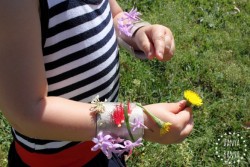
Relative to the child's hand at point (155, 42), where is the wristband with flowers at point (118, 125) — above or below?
below

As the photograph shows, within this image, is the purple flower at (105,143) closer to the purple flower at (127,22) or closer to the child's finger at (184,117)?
the child's finger at (184,117)

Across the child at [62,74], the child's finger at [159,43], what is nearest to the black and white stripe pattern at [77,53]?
the child at [62,74]

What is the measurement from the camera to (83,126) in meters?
0.93

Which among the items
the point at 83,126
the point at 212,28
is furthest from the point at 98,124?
the point at 212,28

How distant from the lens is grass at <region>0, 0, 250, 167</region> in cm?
221

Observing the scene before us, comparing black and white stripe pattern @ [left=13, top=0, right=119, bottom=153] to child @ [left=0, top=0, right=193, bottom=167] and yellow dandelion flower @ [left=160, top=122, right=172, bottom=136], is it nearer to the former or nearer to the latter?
child @ [left=0, top=0, right=193, bottom=167]

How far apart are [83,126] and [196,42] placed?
2.23 meters

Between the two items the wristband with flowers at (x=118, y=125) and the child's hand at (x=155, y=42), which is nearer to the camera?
the wristband with flowers at (x=118, y=125)

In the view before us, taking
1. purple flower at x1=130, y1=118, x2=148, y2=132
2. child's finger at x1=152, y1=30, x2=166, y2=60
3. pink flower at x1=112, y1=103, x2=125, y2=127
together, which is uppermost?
child's finger at x1=152, y1=30, x2=166, y2=60

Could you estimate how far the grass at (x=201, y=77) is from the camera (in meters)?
2.21

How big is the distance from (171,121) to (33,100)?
1.05ft

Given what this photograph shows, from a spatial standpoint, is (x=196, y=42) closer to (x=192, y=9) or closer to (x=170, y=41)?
(x=192, y=9)

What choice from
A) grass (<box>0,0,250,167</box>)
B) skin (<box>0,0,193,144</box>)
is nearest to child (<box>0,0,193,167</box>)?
skin (<box>0,0,193,144</box>)

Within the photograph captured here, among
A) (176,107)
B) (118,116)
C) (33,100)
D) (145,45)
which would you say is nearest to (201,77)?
(145,45)
